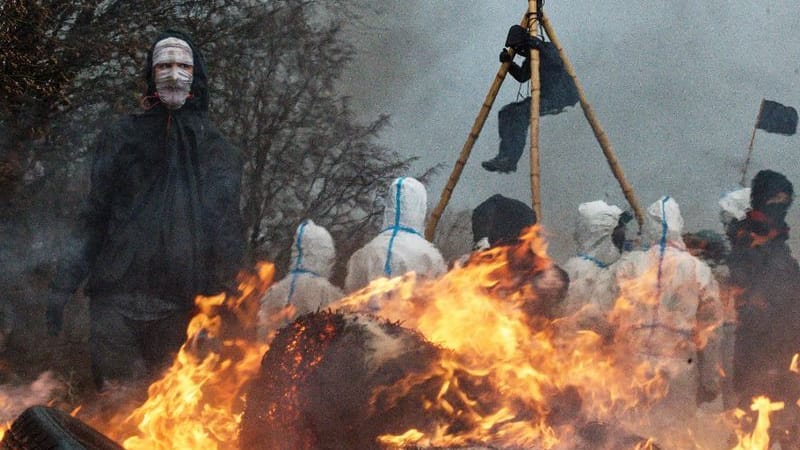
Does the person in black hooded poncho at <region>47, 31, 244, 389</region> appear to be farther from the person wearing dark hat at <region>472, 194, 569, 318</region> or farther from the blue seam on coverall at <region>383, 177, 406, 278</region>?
the person wearing dark hat at <region>472, 194, 569, 318</region>

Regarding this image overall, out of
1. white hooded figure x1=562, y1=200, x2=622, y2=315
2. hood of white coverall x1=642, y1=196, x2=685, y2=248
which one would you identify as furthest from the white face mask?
hood of white coverall x1=642, y1=196, x2=685, y2=248

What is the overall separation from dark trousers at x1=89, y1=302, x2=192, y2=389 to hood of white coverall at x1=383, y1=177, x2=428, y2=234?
1669 mm

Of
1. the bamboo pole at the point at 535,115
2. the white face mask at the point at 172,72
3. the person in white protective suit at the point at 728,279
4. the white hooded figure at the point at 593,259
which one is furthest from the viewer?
the white hooded figure at the point at 593,259

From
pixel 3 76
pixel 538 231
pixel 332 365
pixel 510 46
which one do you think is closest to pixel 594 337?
pixel 538 231

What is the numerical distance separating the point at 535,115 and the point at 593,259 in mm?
1351

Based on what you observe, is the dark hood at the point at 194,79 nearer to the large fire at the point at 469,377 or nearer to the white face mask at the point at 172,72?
the white face mask at the point at 172,72

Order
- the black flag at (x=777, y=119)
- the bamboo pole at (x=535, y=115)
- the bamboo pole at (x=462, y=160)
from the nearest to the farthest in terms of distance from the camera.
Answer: the bamboo pole at (x=535, y=115) < the bamboo pole at (x=462, y=160) < the black flag at (x=777, y=119)

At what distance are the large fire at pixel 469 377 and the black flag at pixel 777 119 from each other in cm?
289

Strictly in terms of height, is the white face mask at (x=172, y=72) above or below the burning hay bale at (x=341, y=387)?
above

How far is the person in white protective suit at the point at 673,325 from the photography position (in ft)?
18.0

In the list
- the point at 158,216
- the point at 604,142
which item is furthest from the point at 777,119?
the point at 158,216

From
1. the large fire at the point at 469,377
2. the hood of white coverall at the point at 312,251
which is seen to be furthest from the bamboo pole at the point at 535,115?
the hood of white coverall at the point at 312,251

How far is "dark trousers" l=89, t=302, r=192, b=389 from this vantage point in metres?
4.19

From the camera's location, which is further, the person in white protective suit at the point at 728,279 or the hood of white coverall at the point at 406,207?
the person in white protective suit at the point at 728,279
